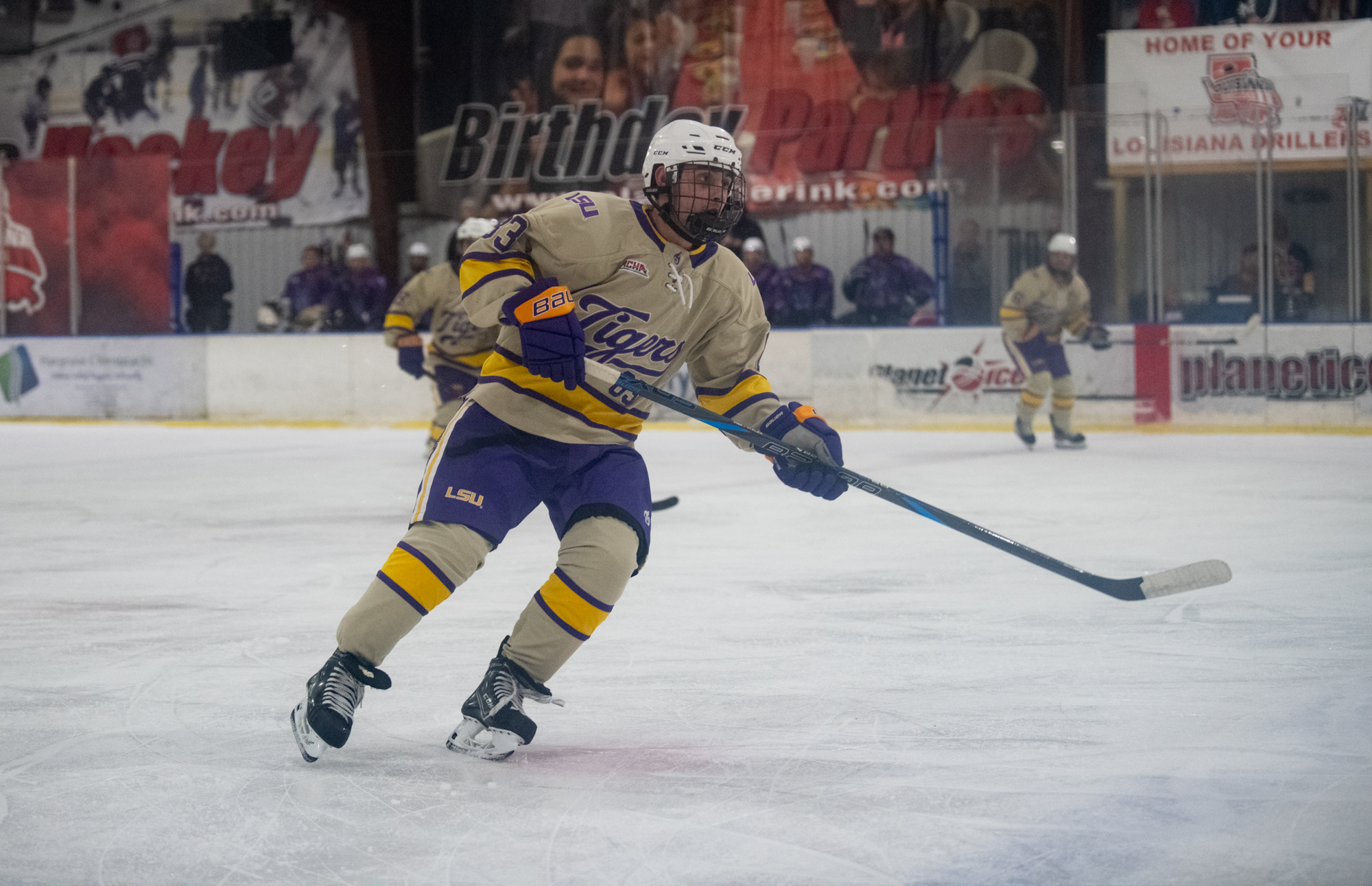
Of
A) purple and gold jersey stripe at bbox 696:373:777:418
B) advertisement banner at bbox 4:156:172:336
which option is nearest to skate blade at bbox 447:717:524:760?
purple and gold jersey stripe at bbox 696:373:777:418

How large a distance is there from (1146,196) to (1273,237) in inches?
35.5

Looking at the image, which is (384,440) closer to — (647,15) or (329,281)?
(329,281)

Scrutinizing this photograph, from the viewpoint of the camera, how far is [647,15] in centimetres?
1396

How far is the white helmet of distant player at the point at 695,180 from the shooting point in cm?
248

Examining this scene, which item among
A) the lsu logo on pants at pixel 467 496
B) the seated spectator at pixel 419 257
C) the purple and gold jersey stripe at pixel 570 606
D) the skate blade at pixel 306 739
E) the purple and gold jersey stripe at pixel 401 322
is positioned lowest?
the skate blade at pixel 306 739

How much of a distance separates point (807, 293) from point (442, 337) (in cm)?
442

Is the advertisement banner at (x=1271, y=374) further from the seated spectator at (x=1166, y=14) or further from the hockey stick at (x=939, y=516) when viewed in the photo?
the hockey stick at (x=939, y=516)

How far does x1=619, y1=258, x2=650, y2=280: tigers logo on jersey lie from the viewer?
2520 mm

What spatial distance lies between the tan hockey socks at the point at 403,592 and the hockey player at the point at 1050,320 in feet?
22.7

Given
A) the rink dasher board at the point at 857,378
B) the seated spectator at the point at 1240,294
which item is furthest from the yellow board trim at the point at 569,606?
the seated spectator at the point at 1240,294

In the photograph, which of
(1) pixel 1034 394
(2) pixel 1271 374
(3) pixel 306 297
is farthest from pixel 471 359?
(2) pixel 1271 374

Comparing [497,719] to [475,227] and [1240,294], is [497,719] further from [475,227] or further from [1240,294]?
[1240,294]

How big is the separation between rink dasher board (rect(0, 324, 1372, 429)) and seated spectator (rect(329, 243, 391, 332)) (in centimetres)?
33

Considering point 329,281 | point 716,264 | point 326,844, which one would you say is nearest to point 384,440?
point 329,281
